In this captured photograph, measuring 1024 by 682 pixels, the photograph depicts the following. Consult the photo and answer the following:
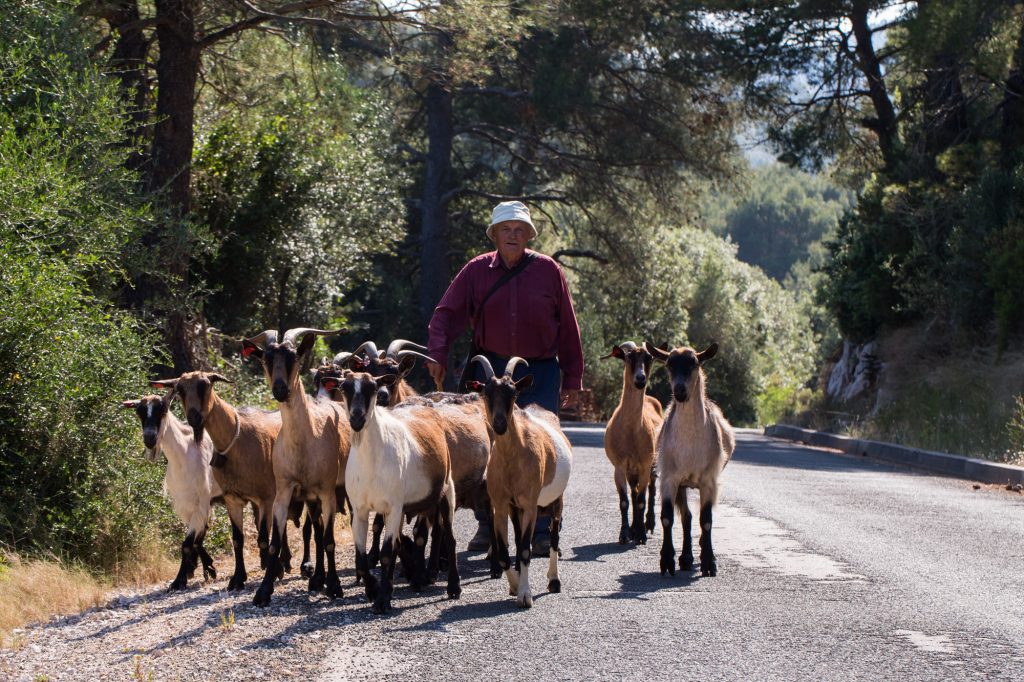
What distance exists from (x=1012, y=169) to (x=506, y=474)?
1955 centimetres

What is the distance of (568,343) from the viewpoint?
1043cm

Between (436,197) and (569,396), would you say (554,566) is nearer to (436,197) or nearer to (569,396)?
(569,396)

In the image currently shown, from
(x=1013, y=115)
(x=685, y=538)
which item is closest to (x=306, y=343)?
(x=685, y=538)

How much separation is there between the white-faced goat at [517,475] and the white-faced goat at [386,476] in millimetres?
359

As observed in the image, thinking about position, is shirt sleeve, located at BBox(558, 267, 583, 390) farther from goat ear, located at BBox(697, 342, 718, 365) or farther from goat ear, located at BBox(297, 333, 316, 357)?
goat ear, located at BBox(297, 333, 316, 357)

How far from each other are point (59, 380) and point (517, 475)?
3.79m

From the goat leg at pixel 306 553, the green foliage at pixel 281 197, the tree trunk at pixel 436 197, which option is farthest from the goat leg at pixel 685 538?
the tree trunk at pixel 436 197

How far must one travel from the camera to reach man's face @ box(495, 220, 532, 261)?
1013cm

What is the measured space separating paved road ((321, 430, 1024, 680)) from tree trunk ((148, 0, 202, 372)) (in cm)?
451

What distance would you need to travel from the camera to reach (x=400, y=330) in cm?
3412

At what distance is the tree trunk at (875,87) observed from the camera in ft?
91.4

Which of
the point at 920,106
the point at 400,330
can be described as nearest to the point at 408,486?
the point at 920,106

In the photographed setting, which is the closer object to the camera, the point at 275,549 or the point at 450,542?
the point at 275,549

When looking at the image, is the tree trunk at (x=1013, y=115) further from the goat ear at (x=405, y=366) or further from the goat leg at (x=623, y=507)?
the goat ear at (x=405, y=366)
